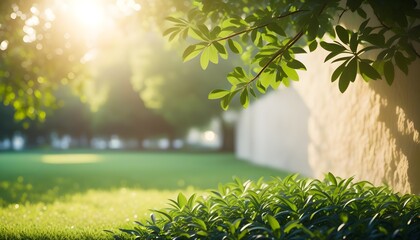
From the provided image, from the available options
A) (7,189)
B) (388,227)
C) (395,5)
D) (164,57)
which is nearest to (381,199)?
(388,227)

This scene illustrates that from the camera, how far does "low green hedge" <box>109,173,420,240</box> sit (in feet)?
12.2

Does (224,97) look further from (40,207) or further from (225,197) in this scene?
(40,207)

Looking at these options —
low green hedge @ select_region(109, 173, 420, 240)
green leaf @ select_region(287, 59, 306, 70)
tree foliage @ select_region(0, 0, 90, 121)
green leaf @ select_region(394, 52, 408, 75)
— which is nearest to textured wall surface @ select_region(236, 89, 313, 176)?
tree foliage @ select_region(0, 0, 90, 121)

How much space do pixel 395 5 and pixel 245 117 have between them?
26446mm

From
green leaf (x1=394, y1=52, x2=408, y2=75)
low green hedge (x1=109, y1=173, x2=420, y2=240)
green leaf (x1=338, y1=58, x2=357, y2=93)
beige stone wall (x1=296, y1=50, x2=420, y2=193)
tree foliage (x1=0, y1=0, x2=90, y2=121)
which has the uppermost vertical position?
tree foliage (x1=0, y1=0, x2=90, y2=121)

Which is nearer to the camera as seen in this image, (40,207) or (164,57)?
(40,207)

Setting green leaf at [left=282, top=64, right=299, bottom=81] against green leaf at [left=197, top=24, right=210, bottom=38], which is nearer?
green leaf at [left=197, top=24, right=210, bottom=38]

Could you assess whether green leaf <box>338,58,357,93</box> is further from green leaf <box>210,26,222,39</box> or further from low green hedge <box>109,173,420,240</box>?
green leaf <box>210,26,222,39</box>

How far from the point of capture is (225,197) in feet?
16.9

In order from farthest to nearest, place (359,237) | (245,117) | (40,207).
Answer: (245,117), (40,207), (359,237)

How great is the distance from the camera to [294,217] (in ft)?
13.8

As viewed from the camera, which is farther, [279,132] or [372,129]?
[279,132]

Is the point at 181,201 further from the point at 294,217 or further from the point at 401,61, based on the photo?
the point at 401,61

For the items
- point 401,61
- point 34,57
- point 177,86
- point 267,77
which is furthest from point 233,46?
point 177,86
